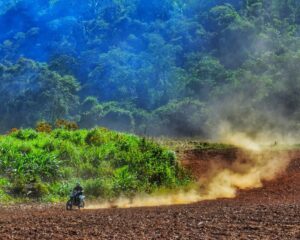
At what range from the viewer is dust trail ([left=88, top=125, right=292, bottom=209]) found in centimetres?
1722

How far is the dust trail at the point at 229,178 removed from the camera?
1722cm

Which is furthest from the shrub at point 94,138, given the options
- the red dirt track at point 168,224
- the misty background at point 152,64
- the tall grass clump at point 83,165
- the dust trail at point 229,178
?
the misty background at point 152,64

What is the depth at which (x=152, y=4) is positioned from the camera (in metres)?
60.2

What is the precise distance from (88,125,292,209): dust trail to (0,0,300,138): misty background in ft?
48.6

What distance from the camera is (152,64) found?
174ft

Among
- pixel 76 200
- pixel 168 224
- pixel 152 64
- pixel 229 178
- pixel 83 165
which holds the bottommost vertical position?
pixel 168 224

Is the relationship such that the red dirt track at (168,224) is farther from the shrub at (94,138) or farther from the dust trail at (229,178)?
the shrub at (94,138)

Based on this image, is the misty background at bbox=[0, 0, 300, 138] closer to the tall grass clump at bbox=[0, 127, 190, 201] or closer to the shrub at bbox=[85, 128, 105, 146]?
the shrub at bbox=[85, 128, 105, 146]

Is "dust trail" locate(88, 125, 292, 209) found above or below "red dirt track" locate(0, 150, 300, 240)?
above

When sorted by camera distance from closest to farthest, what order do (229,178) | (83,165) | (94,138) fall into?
(229,178) → (83,165) → (94,138)

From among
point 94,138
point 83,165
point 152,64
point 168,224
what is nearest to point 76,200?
point 168,224

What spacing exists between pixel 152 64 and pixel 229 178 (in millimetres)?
34465

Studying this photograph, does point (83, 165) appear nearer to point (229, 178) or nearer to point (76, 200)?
point (229, 178)

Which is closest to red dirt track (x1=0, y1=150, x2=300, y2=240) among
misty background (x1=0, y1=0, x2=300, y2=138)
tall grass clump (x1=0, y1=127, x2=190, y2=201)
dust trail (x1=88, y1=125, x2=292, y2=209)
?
dust trail (x1=88, y1=125, x2=292, y2=209)
